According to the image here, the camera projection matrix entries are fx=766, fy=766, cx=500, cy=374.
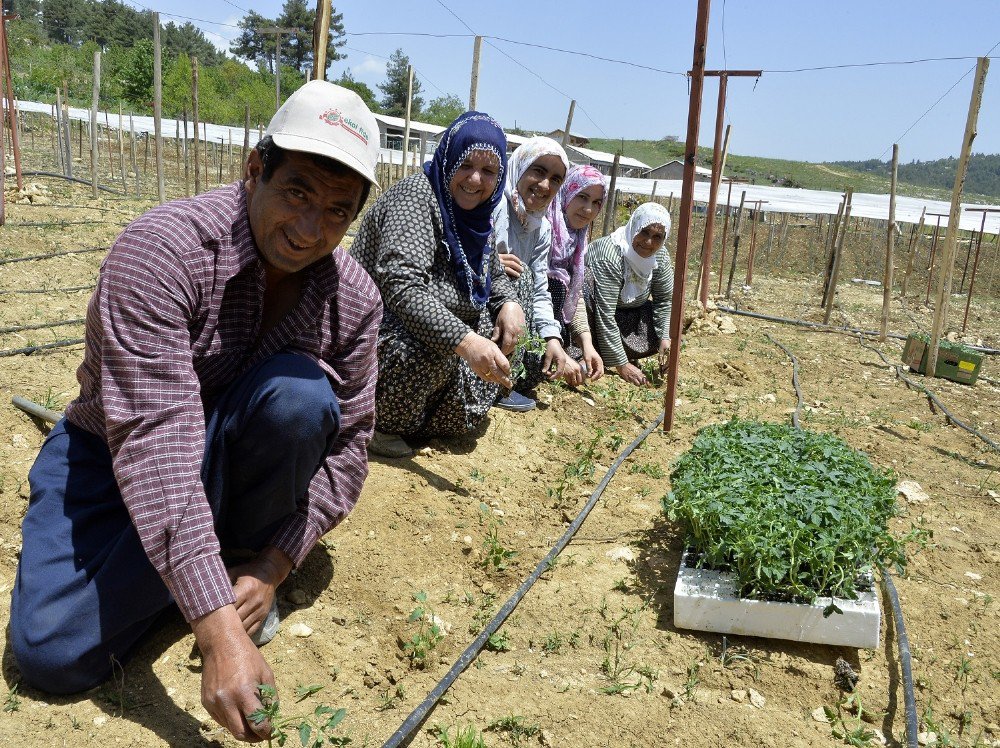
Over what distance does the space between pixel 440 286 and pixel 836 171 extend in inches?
3743

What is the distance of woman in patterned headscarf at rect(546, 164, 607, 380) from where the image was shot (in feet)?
15.2

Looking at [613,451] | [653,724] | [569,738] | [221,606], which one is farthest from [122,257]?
[613,451]

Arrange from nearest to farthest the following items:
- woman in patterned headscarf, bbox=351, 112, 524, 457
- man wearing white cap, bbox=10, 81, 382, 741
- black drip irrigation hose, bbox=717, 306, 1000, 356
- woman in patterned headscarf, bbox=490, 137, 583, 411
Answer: man wearing white cap, bbox=10, 81, 382, 741 < woman in patterned headscarf, bbox=351, 112, 524, 457 < woman in patterned headscarf, bbox=490, 137, 583, 411 < black drip irrigation hose, bbox=717, 306, 1000, 356

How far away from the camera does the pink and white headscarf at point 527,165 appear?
13.3 ft

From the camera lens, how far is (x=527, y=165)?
4102 mm

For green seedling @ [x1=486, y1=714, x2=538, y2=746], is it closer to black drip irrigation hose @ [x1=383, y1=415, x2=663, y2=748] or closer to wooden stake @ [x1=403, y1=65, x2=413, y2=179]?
black drip irrigation hose @ [x1=383, y1=415, x2=663, y2=748]

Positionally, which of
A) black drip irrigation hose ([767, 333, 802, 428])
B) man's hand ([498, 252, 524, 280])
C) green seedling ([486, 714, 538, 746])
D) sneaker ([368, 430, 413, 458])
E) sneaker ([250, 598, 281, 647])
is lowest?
green seedling ([486, 714, 538, 746])

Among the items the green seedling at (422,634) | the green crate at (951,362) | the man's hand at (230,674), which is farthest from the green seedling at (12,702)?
the green crate at (951,362)

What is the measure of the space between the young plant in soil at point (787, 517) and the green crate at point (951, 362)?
4.80 meters

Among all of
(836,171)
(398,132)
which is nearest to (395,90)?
(398,132)

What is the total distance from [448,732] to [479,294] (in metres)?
1.90

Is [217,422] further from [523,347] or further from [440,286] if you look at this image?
[523,347]

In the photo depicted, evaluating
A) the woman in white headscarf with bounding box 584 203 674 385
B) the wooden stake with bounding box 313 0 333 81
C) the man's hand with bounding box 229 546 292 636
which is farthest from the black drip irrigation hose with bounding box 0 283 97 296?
the man's hand with bounding box 229 546 292 636

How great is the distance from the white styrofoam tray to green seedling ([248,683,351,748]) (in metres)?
1.10
